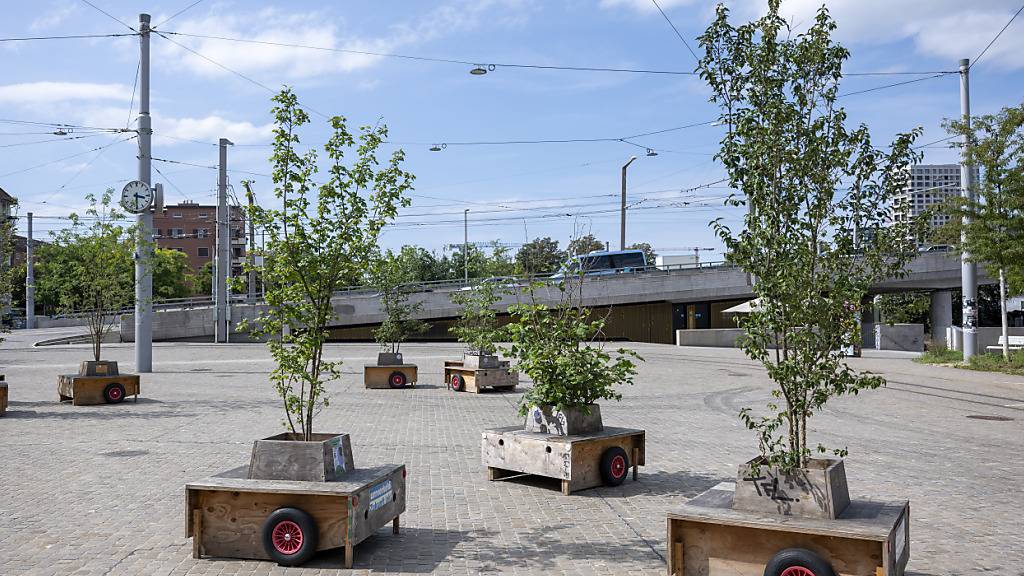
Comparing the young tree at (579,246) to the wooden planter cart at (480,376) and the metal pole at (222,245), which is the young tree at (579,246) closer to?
the wooden planter cart at (480,376)

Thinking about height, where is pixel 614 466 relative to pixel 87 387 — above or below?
below

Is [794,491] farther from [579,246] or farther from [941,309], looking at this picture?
[941,309]

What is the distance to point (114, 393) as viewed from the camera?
54.6ft

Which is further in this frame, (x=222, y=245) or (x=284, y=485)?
(x=222, y=245)

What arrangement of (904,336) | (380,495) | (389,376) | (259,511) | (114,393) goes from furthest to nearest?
(904,336) < (389,376) < (114,393) < (380,495) < (259,511)

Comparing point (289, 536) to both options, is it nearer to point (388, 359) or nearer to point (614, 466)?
point (614, 466)

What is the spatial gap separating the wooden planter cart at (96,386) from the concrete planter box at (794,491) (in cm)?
1439

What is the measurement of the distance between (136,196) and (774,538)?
21589 mm

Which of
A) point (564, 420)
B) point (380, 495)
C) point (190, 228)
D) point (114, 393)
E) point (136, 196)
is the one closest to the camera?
point (380, 495)

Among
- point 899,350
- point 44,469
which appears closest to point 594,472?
point 44,469

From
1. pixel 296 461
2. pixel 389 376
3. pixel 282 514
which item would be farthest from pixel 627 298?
pixel 282 514

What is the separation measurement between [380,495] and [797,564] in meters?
3.05

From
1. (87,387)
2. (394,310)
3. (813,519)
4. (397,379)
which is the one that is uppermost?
(394,310)

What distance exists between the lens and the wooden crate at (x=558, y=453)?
841 centimetres
